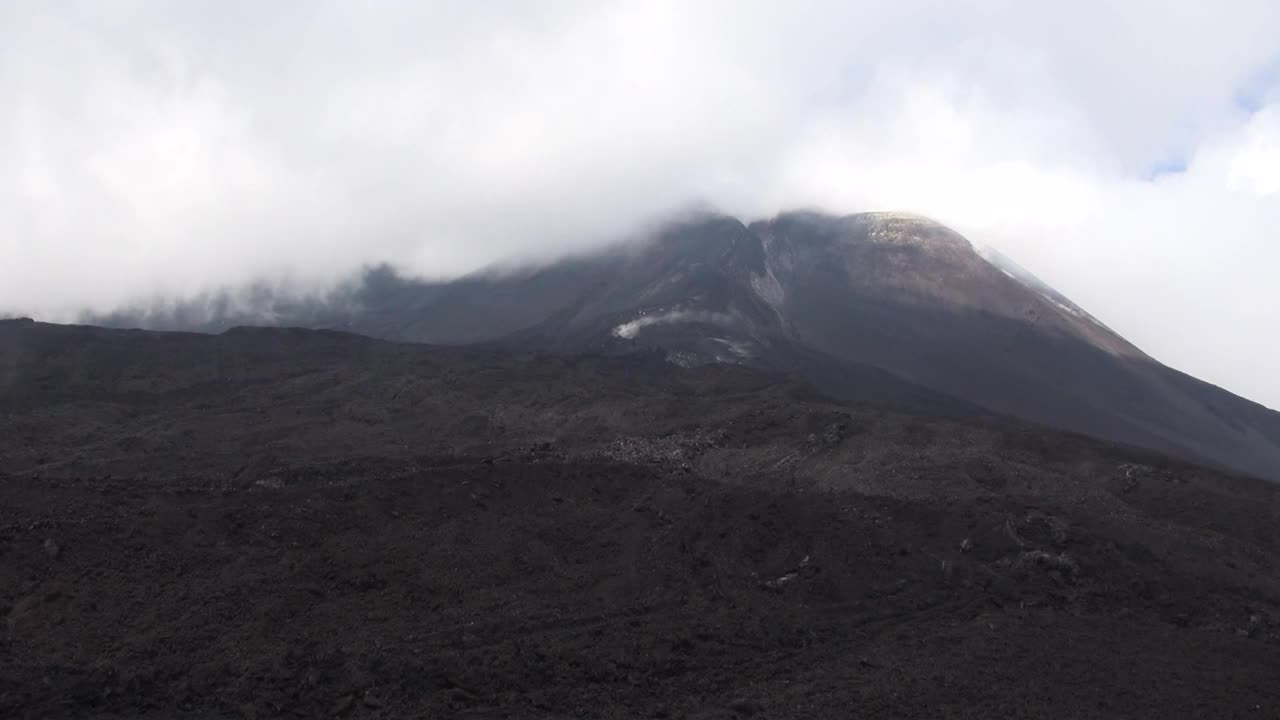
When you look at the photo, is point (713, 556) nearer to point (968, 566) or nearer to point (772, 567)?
point (772, 567)

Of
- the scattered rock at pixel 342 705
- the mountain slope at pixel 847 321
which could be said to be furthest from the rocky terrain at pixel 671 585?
the mountain slope at pixel 847 321

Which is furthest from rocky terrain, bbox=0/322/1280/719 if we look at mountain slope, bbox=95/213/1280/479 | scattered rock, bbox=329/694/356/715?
mountain slope, bbox=95/213/1280/479

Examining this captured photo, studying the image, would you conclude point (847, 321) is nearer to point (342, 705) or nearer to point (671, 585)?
point (671, 585)

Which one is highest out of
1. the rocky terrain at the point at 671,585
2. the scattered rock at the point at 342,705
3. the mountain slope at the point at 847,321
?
the mountain slope at the point at 847,321

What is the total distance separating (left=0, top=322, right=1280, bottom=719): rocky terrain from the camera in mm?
20141

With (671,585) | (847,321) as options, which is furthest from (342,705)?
(847,321)

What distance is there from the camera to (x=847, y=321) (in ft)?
347

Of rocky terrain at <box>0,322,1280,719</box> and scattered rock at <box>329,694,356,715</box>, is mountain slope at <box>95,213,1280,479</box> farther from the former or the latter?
scattered rock at <box>329,694,356,715</box>

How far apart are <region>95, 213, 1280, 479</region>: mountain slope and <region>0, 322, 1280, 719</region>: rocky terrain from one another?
31.7 m

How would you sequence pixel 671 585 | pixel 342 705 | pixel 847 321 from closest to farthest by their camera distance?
pixel 342 705 → pixel 671 585 → pixel 847 321

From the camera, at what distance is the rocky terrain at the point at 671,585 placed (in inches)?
793

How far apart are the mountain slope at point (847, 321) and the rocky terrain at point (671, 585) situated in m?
31.7

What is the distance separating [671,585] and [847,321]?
271ft

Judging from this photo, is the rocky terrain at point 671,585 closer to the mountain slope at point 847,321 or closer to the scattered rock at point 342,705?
the scattered rock at point 342,705
